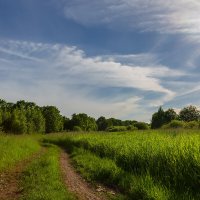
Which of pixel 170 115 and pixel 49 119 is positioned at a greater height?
pixel 170 115

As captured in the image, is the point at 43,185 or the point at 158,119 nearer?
the point at 43,185

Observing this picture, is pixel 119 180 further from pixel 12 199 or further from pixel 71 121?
pixel 71 121

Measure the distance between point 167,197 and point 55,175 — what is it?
6.44 m

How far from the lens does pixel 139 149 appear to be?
661 inches

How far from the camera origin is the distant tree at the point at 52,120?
129 meters

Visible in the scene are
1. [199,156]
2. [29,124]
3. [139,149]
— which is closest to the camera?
[199,156]

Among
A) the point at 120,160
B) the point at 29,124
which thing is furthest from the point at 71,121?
the point at 120,160

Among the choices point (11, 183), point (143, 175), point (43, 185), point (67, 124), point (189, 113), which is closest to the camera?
point (43, 185)

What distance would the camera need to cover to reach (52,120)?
12975 centimetres

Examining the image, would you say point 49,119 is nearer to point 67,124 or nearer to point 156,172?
point 67,124

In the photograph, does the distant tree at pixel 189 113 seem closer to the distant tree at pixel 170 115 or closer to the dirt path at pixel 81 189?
the distant tree at pixel 170 115

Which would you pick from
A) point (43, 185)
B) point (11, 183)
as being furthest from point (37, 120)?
point (43, 185)

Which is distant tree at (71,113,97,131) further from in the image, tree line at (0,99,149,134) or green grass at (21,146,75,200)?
green grass at (21,146,75,200)

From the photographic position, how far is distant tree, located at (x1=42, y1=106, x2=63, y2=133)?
129125mm
